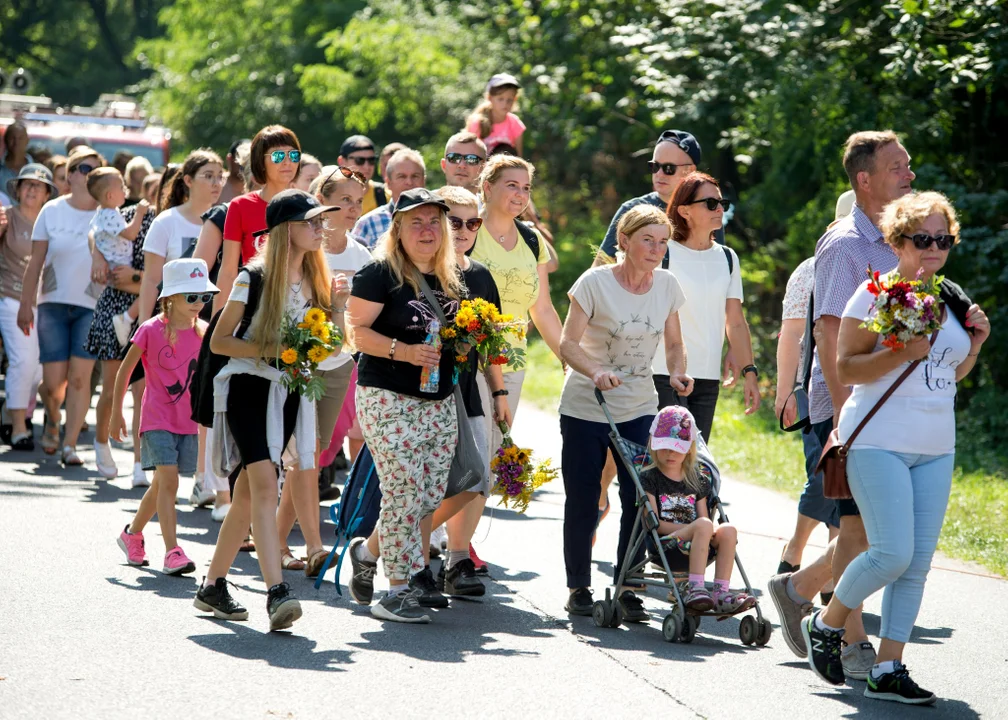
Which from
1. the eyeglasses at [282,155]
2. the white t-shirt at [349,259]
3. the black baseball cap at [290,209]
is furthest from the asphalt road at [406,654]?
the eyeglasses at [282,155]

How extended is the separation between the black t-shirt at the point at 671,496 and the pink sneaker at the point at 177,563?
8.04 ft

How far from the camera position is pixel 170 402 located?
7867 millimetres

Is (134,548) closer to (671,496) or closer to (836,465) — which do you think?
(671,496)

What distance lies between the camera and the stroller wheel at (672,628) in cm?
659

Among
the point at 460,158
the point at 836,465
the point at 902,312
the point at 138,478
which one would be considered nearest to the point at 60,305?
the point at 138,478

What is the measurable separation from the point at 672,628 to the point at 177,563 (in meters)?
2.67

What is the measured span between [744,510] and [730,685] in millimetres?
4440

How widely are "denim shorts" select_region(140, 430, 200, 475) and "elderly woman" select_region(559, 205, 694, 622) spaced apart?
205cm

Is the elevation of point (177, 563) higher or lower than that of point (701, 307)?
lower

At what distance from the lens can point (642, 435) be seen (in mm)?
7176

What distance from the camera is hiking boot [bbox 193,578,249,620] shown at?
6625mm

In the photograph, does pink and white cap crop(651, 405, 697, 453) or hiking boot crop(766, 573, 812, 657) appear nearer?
hiking boot crop(766, 573, 812, 657)

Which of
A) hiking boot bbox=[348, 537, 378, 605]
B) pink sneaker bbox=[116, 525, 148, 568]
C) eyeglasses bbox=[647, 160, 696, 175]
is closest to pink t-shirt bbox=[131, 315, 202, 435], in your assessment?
pink sneaker bbox=[116, 525, 148, 568]

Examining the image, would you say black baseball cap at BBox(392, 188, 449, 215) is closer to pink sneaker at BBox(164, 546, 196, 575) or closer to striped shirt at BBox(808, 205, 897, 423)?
striped shirt at BBox(808, 205, 897, 423)
